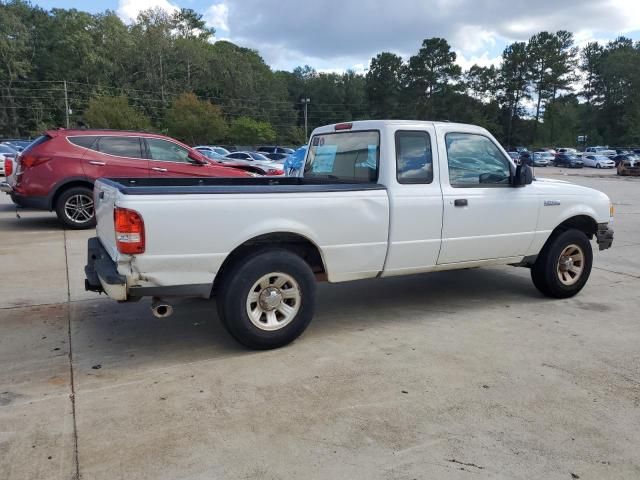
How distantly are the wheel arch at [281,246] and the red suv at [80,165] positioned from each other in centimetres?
626

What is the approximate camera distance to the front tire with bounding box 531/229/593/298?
5.77m

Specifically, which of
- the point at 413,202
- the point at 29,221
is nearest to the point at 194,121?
the point at 29,221

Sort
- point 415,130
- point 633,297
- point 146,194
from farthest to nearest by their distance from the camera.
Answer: point 633,297
point 415,130
point 146,194

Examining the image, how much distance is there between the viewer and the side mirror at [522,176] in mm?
5352

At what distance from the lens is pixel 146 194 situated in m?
3.73

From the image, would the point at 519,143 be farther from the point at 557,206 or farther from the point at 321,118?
the point at 557,206

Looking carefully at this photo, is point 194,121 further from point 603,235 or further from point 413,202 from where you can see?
point 413,202

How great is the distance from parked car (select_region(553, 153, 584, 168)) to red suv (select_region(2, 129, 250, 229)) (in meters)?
47.2

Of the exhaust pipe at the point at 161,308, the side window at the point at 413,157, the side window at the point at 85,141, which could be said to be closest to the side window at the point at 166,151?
the side window at the point at 85,141

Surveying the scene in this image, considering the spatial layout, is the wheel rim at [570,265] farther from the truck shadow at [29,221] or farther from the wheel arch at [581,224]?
the truck shadow at [29,221]

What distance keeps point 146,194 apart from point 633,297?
5.53 m

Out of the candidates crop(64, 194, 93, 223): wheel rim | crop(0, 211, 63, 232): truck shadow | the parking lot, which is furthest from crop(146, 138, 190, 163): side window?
the parking lot

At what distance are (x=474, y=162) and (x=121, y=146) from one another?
7.52 m

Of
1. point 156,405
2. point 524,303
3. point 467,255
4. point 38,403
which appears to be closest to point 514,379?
point 467,255
